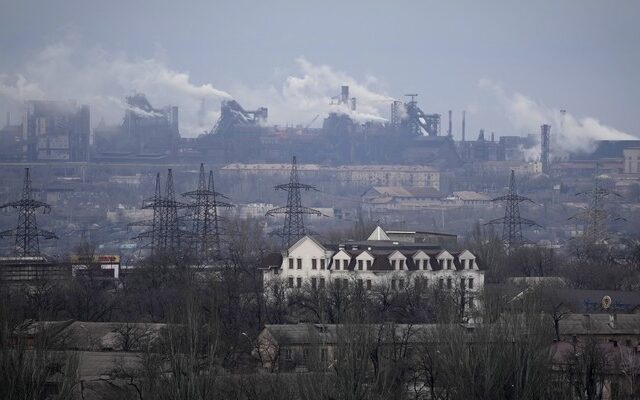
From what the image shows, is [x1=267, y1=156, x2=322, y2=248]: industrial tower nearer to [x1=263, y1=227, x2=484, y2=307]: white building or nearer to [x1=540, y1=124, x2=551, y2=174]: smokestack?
[x1=263, y1=227, x2=484, y2=307]: white building

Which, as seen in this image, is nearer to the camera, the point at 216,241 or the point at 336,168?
the point at 216,241

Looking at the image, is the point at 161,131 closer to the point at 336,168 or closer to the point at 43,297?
the point at 336,168

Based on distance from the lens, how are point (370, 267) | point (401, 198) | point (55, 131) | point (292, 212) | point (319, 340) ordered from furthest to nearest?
point (55, 131) < point (401, 198) < point (292, 212) < point (370, 267) < point (319, 340)

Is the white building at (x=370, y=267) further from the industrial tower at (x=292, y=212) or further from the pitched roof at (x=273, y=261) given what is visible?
the industrial tower at (x=292, y=212)

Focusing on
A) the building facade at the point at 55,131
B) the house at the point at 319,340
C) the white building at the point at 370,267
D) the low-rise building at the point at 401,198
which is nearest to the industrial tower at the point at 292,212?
the white building at the point at 370,267

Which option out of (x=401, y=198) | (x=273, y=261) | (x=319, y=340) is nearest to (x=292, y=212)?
(x=273, y=261)

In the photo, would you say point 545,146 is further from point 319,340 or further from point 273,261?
point 319,340

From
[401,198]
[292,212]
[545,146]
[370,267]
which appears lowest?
[401,198]

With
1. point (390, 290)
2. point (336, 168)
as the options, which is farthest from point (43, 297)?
point (336, 168)

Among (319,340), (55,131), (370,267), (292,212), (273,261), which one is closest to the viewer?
(319,340)
